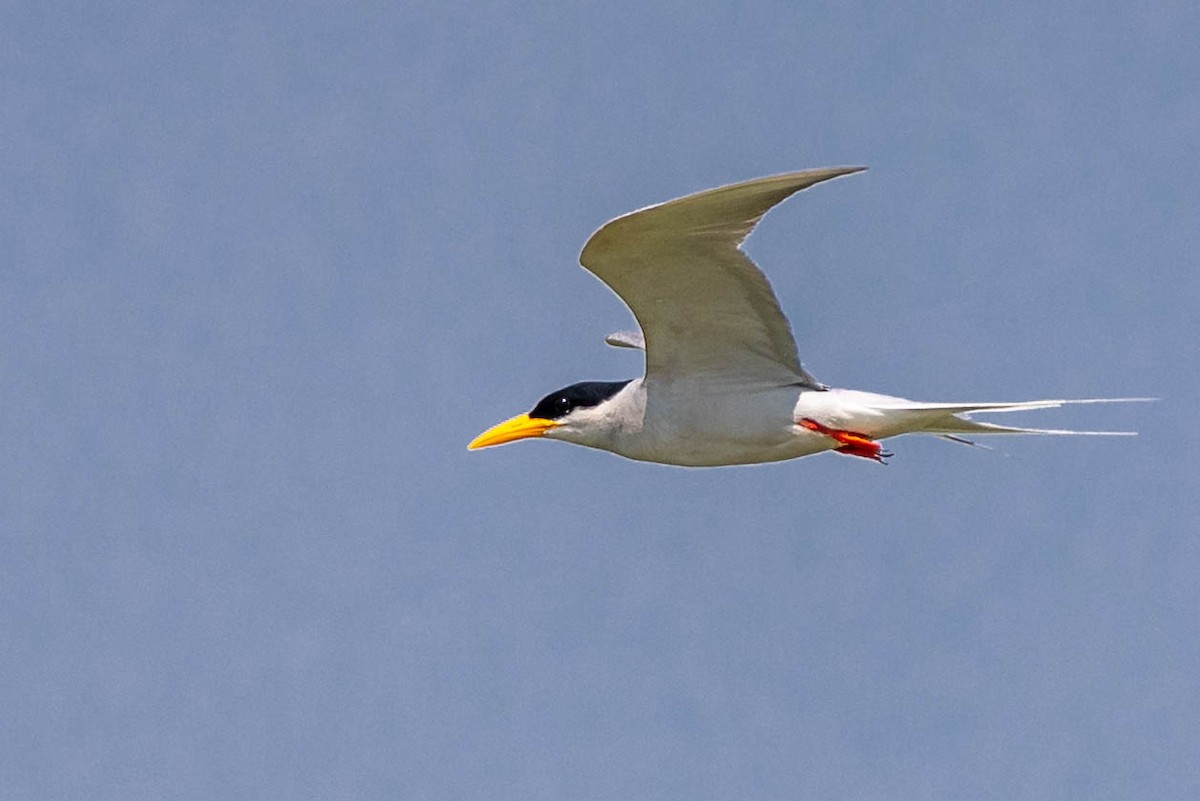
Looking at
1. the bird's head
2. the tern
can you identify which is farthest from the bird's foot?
the bird's head

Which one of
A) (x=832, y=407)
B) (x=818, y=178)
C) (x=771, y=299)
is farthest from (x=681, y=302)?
(x=818, y=178)

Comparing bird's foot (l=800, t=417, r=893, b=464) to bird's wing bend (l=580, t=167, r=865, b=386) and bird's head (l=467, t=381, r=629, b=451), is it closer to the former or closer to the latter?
bird's wing bend (l=580, t=167, r=865, b=386)

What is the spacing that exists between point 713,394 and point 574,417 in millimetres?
1003

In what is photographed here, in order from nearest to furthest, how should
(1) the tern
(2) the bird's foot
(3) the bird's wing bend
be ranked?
(3) the bird's wing bend
(1) the tern
(2) the bird's foot

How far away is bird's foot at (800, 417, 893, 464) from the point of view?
10344 millimetres

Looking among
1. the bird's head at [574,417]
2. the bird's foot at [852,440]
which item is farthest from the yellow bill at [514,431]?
the bird's foot at [852,440]

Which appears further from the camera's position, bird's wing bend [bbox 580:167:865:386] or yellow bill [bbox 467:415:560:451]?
yellow bill [bbox 467:415:560:451]

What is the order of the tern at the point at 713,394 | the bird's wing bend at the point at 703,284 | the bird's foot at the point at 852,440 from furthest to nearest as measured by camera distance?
the bird's foot at the point at 852,440 → the tern at the point at 713,394 → the bird's wing bend at the point at 703,284

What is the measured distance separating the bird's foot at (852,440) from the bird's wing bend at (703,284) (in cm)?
34

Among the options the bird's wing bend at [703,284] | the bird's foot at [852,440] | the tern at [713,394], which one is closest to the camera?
the bird's wing bend at [703,284]

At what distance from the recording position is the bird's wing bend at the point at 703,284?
29.1ft

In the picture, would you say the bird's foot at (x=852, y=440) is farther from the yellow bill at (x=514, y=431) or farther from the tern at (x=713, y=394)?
the yellow bill at (x=514, y=431)

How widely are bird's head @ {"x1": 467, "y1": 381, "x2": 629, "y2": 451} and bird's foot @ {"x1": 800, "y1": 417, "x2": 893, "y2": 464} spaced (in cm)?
128

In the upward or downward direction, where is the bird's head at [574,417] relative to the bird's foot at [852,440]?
upward
